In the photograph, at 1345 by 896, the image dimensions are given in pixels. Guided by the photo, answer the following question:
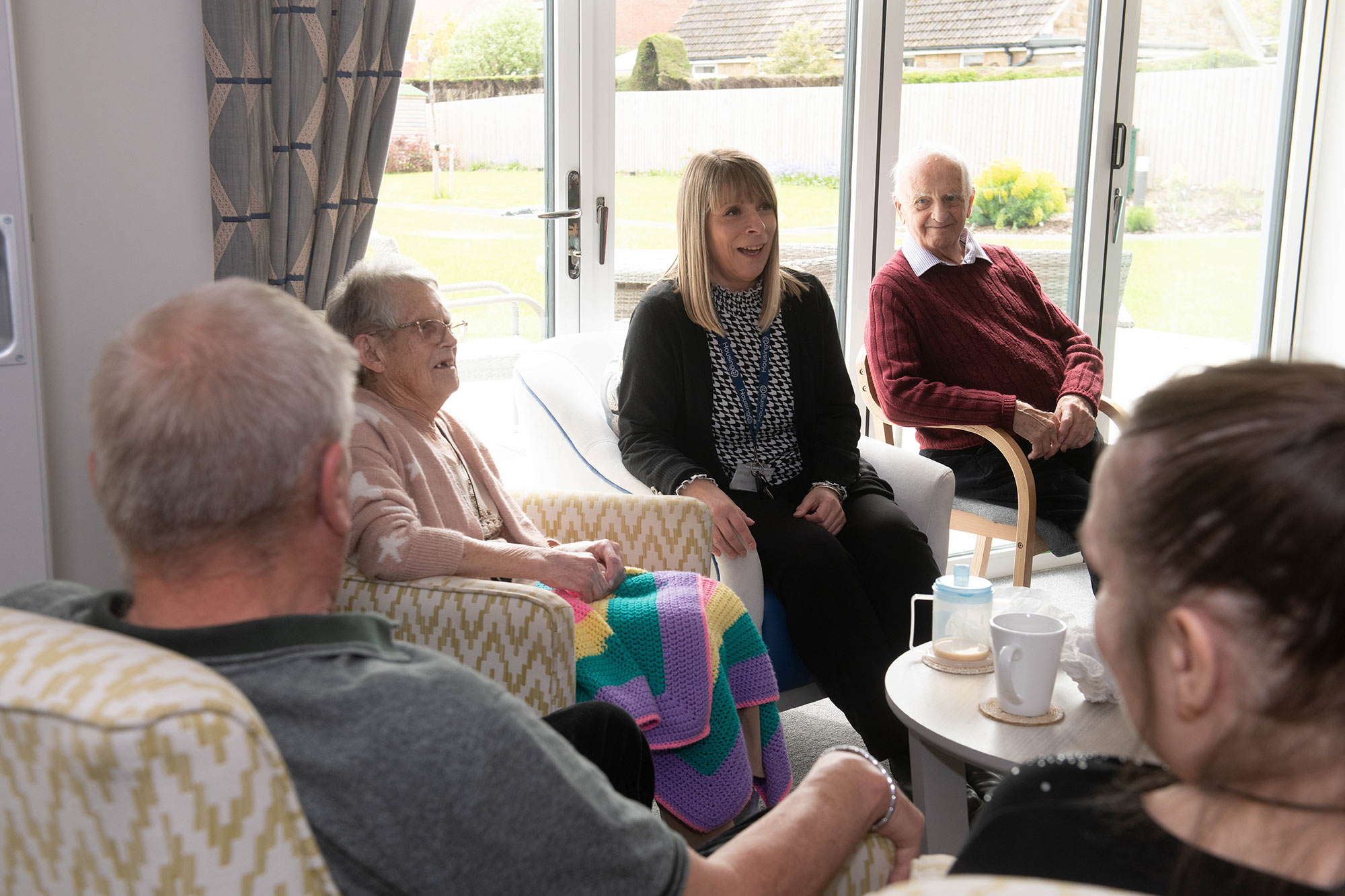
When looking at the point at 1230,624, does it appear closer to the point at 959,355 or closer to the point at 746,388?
the point at 746,388

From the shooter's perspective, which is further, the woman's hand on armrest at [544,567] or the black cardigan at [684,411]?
the black cardigan at [684,411]

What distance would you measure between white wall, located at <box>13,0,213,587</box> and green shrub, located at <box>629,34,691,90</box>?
1.25 metres

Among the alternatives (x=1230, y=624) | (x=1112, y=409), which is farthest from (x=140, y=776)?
(x=1112, y=409)

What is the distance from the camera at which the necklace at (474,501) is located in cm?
227

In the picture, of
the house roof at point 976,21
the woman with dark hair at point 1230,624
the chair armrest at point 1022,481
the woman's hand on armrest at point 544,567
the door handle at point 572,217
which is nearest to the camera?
the woman with dark hair at point 1230,624

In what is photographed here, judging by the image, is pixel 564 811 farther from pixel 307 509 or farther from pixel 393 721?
pixel 307 509

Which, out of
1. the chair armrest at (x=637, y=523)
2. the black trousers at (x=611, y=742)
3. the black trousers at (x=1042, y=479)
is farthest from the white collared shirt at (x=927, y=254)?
the black trousers at (x=611, y=742)

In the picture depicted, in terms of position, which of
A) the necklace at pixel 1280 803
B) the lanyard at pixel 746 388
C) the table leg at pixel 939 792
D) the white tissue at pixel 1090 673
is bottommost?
the table leg at pixel 939 792

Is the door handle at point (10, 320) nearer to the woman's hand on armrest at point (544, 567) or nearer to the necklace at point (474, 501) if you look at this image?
the necklace at point (474, 501)

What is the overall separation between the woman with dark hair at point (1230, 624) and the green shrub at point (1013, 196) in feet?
11.0

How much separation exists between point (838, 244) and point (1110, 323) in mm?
1146

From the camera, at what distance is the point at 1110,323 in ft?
13.6

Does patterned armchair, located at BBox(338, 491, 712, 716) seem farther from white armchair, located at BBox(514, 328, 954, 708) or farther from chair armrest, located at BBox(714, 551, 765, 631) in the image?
white armchair, located at BBox(514, 328, 954, 708)

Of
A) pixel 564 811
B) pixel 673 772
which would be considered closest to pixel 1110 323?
pixel 673 772
